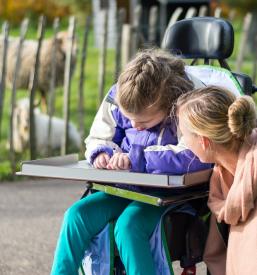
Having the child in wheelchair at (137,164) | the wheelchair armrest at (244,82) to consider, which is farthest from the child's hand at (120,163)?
the wheelchair armrest at (244,82)

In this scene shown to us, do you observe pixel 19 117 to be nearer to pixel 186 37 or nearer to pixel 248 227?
pixel 186 37

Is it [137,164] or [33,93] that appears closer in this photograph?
[137,164]

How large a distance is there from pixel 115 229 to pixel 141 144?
41 centimetres

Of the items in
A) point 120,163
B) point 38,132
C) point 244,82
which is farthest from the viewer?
point 38,132

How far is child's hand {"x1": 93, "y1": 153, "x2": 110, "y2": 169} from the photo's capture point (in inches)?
149

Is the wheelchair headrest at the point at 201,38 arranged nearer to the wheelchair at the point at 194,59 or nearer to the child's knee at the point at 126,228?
the wheelchair at the point at 194,59

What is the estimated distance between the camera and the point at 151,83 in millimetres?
3748

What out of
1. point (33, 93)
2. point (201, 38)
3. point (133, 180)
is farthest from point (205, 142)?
point (33, 93)

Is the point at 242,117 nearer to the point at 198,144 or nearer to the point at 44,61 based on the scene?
the point at 198,144

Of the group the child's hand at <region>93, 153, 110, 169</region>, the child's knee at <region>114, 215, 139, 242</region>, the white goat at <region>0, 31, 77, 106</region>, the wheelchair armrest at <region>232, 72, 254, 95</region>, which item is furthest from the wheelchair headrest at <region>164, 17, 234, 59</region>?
the white goat at <region>0, 31, 77, 106</region>

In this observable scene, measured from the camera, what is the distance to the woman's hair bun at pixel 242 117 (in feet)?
11.2

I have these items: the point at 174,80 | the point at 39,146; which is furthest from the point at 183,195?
the point at 39,146

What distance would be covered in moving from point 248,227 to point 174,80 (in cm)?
75

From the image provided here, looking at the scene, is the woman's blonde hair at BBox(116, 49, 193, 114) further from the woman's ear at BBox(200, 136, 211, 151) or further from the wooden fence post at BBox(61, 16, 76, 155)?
the wooden fence post at BBox(61, 16, 76, 155)
